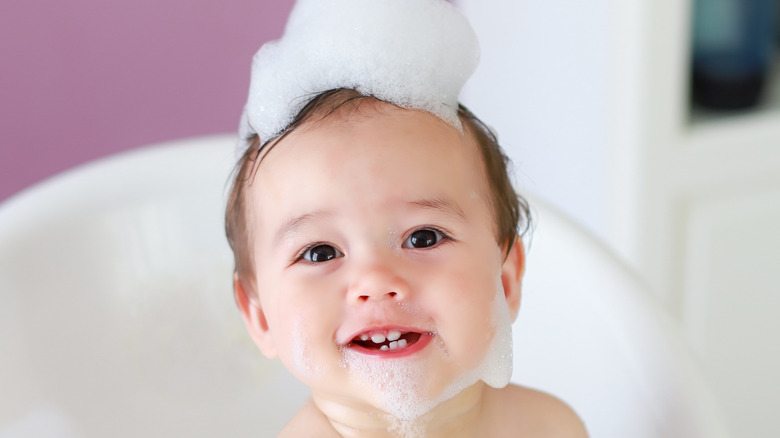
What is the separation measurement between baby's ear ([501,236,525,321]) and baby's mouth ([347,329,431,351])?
0.47 feet

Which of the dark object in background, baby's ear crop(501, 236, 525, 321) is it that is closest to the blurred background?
the dark object in background

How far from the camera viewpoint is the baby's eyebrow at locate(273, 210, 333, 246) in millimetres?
699

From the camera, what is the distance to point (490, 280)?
2.37 feet

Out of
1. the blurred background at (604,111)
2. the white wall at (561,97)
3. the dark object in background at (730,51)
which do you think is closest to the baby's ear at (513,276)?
the blurred background at (604,111)

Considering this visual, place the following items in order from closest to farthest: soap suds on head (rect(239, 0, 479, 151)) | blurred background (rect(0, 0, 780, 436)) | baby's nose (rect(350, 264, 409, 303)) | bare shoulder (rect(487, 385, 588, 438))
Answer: baby's nose (rect(350, 264, 409, 303))
soap suds on head (rect(239, 0, 479, 151))
bare shoulder (rect(487, 385, 588, 438))
blurred background (rect(0, 0, 780, 436))

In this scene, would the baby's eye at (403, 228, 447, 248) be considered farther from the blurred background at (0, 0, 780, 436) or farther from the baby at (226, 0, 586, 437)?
the blurred background at (0, 0, 780, 436)

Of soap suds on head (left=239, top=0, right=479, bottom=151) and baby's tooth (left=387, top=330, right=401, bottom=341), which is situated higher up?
soap suds on head (left=239, top=0, right=479, bottom=151)

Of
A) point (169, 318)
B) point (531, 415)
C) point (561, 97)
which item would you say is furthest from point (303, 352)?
point (561, 97)

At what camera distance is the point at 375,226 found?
690 mm

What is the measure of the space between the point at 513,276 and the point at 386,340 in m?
0.19

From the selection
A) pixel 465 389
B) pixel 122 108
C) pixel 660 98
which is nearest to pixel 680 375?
pixel 465 389

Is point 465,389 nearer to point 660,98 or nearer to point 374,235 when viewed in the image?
point 374,235

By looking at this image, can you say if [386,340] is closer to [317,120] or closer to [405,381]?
[405,381]

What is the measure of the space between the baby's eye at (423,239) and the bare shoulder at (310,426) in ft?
0.62
